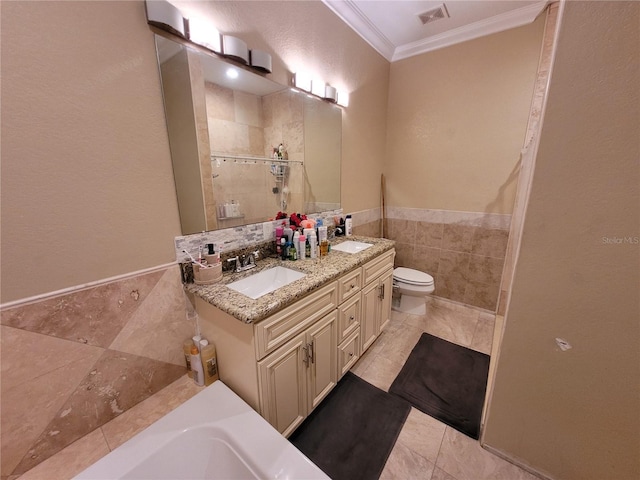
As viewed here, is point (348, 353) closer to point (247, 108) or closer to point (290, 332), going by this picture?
point (290, 332)

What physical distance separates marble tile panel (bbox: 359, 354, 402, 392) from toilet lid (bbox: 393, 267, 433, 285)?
802 mm

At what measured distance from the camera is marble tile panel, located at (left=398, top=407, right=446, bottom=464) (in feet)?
4.15

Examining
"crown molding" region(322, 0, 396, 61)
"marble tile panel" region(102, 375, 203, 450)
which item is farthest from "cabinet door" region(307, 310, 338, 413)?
"crown molding" region(322, 0, 396, 61)

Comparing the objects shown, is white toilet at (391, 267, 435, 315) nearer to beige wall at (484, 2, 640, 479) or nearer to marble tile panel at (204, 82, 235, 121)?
beige wall at (484, 2, 640, 479)

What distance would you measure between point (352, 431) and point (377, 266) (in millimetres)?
1005

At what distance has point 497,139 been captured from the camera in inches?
85.8

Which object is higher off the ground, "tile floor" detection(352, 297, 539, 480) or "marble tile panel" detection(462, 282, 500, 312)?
"marble tile panel" detection(462, 282, 500, 312)

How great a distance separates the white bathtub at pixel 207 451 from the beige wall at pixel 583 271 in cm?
101

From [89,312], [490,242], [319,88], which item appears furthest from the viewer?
[490,242]

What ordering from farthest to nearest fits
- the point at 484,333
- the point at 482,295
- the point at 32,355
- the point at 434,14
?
1. the point at 482,295
2. the point at 484,333
3. the point at 434,14
4. the point at 32,355

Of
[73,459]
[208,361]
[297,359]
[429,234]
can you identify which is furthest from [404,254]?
[73,459]

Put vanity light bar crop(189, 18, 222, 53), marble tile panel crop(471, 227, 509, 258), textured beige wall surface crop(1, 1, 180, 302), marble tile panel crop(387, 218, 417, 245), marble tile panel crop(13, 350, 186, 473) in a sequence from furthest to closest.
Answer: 1. marble tile panel crop(387, 218, 417, 245)
2. marble tile panel crop(471, 227, 509, 258)
3. vanity light bar crop(189, 18, 222, 53)
4. marble tile panel crop(13, 350, 186, 473)
5. textured beige wall surface crop(1, 1, 180, 302)

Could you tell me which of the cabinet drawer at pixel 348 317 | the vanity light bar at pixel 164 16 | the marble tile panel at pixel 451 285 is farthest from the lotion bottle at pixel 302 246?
the marble tile panel at pixel 451 285

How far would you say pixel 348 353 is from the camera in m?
1.63
